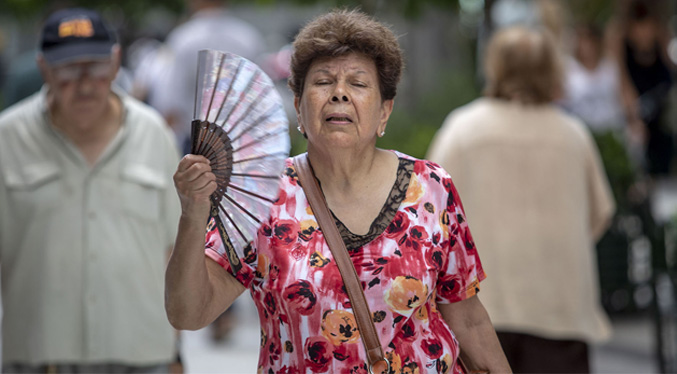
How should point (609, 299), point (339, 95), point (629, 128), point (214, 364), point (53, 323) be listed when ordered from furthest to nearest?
point (629, 128), point (609, 299), point (214, 364), point (53, 323), point (339, 95)

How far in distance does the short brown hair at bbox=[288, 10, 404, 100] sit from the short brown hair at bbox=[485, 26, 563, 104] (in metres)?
2.51

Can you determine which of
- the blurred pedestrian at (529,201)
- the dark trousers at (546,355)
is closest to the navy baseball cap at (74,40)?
the blurred pedestrian at (529,201)

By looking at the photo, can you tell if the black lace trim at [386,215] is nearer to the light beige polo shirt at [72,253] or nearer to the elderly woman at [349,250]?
the elderly woman at [349,250]

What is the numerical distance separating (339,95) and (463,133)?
8.78 ft

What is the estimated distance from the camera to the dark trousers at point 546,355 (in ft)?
17.3

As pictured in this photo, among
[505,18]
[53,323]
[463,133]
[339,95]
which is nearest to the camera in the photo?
[339,95]

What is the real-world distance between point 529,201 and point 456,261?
8.35ft

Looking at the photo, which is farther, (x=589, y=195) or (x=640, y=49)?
(x=640, y=49)

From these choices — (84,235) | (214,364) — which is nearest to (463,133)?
(84,235)

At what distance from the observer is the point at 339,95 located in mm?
2732

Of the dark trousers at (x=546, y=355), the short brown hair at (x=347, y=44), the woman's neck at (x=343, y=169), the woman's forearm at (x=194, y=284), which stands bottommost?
the dark trousers at (x=546, y=355)

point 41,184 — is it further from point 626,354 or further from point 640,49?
point 640,49

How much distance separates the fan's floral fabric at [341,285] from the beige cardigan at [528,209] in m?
2.50

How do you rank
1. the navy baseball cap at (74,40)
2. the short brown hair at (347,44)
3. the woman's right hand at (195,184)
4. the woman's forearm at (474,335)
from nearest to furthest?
1. the woman's right hand at (195,184)
2. the short brown hair at (347,44)
3. the woman's forearm at (474,335)
4. the navy baseball cap at (74,40)
